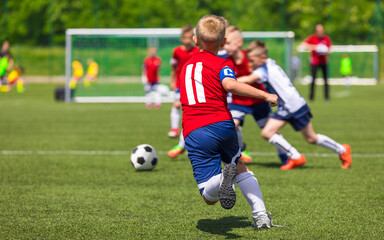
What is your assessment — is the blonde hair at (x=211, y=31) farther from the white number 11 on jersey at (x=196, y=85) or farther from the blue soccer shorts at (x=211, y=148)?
the blue soccer shorts at (x=211, y=148)

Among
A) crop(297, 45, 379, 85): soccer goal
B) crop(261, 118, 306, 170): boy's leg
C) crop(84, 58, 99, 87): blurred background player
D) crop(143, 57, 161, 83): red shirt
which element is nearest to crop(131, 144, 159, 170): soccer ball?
crop(261, 118, 306, 170): boy's leg

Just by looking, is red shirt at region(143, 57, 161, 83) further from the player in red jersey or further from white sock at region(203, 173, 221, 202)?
white sock at region(203, 173, 221, 202)

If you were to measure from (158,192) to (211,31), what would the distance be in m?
2.23

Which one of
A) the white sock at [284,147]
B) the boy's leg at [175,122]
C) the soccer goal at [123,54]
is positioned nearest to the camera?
the white sock at [284,147]

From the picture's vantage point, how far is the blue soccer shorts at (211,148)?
13.7 ft

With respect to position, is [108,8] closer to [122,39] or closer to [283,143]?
[122,39]

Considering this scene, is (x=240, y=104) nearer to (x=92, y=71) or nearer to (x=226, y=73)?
(x=226, y=73)

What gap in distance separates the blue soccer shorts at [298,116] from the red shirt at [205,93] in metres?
3.12

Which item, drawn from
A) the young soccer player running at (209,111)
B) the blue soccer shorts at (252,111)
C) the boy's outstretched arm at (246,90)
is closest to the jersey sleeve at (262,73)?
the blue soccer shorts at (252,111)

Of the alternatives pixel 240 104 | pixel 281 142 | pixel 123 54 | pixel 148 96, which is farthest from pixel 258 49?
pixel 123 54

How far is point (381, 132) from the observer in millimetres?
11375

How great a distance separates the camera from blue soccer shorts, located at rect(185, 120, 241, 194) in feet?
13.7

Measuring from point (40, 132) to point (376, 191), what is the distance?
7.50 m

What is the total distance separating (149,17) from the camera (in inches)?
1385
